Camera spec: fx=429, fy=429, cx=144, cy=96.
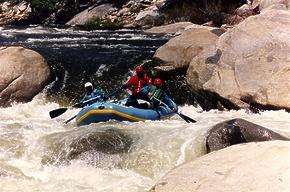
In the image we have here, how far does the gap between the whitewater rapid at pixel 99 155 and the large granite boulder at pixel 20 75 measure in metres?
1.88

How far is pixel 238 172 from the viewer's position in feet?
16.8

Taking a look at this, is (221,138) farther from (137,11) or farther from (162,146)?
(137,11)

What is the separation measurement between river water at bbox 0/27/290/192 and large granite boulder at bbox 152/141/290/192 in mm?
1280

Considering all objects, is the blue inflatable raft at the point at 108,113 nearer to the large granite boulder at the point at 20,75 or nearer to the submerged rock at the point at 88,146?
the submerged rock at the point at 88,146

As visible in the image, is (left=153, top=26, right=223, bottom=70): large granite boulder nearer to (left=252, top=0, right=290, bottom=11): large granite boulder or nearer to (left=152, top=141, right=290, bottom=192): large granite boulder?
(left=252, top=0, right=290, bottom=11): large granite boulder

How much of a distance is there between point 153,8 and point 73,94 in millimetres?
21775

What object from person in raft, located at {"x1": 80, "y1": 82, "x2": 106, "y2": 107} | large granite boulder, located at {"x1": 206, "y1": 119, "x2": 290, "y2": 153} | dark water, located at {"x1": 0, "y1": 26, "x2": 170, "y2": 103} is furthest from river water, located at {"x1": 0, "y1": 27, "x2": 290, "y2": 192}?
dark water, located at {"x1": 0, "y1": 26, "x2": 170, "y2": 103}

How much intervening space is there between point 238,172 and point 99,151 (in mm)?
3037

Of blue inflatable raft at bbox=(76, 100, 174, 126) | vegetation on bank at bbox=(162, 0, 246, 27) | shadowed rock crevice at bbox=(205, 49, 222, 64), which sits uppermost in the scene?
shadowed rock crevice at bbox=(205, 49, 222, 64)

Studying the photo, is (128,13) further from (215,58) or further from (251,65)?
(251,65)

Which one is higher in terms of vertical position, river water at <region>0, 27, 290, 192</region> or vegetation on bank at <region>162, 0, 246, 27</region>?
river water at <region>0, 27, 290, 192</region>

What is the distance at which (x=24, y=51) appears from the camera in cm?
1256

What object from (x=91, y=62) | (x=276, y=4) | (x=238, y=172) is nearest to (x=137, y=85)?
(x=91, y=62)

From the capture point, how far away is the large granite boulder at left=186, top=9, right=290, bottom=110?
9900 millimetres
